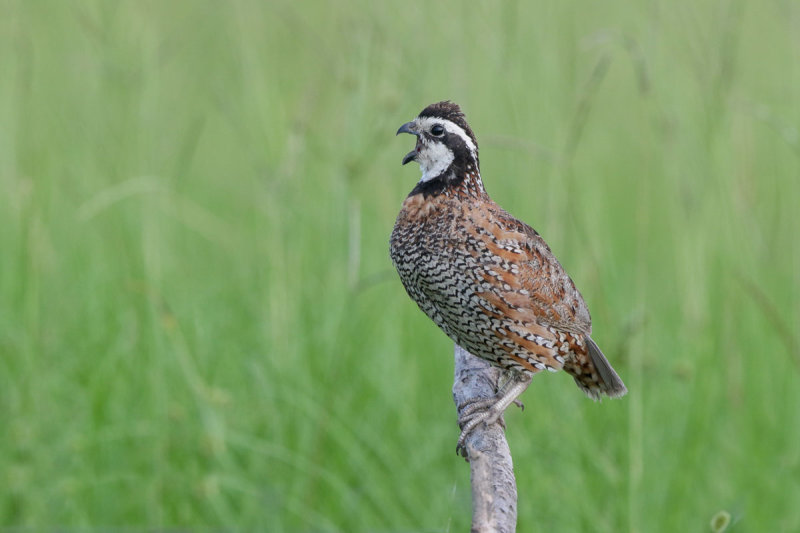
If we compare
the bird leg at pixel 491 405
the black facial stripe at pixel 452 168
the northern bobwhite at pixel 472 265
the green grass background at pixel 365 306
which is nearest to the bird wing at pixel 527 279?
the northern bobwhite at pixel 472 265

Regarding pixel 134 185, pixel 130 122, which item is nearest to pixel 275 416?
pixel 134 185

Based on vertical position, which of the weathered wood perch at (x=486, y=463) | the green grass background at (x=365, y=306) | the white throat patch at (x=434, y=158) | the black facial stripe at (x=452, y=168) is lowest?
the weathered wood perch at (x=486, y=463)

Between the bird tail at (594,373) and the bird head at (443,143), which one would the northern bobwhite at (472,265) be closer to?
the bird head at (443,143)

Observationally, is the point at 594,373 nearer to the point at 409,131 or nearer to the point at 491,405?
the point at 491,405

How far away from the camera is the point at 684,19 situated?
439cm

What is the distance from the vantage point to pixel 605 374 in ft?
11.1

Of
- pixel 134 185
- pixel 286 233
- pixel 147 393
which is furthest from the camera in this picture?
pixel 147 393

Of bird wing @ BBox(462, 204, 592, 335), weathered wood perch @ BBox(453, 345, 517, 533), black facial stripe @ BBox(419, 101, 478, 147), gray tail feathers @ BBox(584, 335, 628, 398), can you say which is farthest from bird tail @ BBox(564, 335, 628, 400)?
black facial stripe @ BBox(419, 101, 478, 147)

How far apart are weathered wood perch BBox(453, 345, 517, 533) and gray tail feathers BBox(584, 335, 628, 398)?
36 centimetres

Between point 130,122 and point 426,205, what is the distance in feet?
8.63

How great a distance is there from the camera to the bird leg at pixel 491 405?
3174 mm

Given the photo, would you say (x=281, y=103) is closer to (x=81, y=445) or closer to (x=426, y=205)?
(x=81, y=445)

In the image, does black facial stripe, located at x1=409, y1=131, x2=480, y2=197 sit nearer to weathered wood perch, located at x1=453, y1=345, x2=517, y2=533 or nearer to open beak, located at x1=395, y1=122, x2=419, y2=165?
open beak, located at x1=395, y1=122, x2=419, y2=165

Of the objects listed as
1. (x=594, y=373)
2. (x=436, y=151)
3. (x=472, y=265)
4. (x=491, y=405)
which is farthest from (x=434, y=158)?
(x=594, y=373)
